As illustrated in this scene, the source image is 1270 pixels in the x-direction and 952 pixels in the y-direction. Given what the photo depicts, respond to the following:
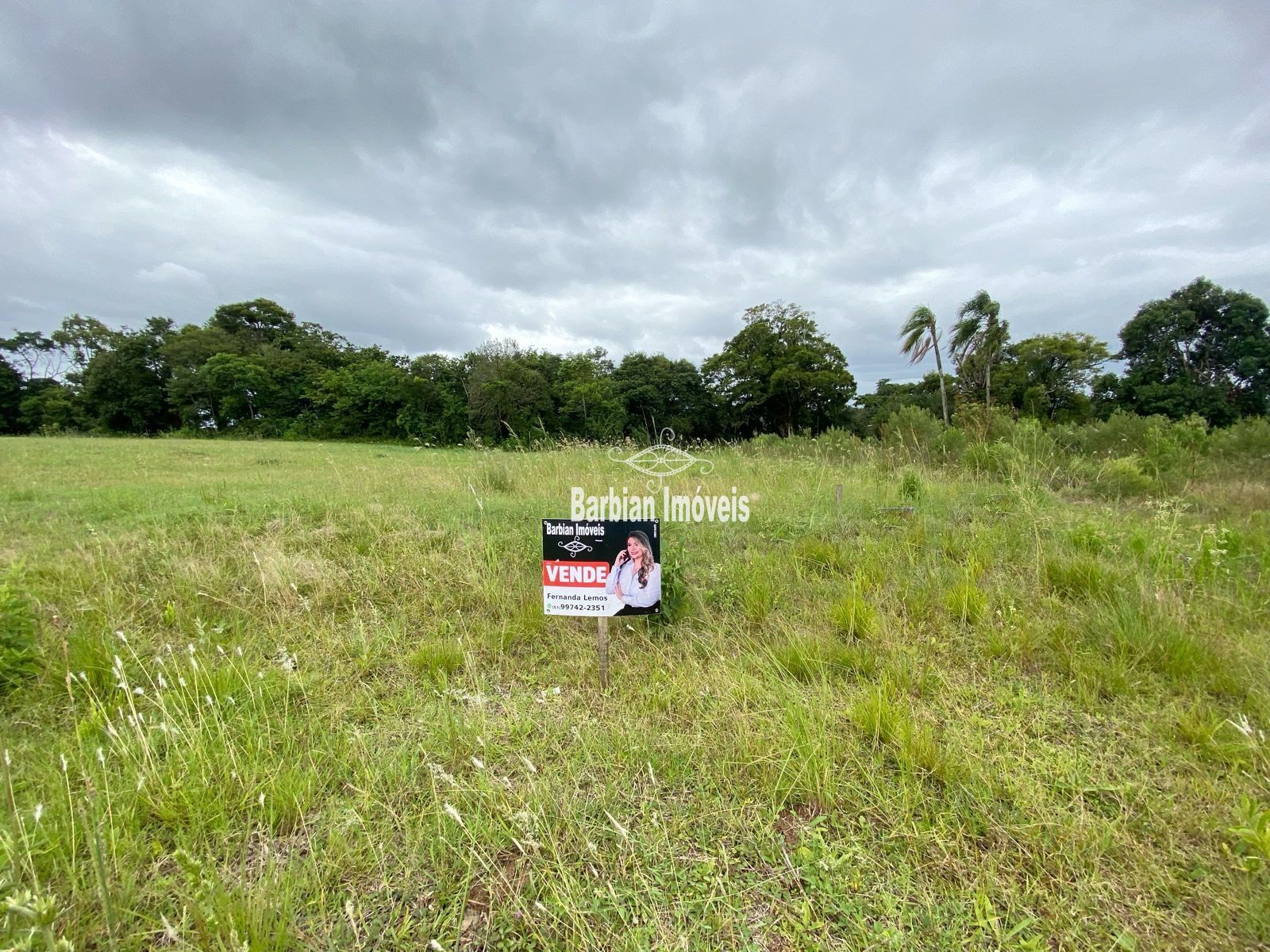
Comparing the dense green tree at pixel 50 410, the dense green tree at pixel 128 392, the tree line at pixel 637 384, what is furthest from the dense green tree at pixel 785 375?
the dense green tree at pixel 50 410

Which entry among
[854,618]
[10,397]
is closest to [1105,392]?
[854,618]

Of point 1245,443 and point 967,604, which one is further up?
point 1245,443

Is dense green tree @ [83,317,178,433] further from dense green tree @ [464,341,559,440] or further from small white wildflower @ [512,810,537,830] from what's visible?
small white wildflower @ [512,810,537,830]

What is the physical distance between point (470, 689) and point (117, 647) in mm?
1850

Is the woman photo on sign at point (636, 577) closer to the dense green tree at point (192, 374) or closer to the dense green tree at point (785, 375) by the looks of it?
the dense green tree at point (785, 375)

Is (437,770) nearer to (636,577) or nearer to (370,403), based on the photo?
(636,577)

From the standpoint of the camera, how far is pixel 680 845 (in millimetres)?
1438

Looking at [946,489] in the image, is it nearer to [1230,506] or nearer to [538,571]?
[1230,506]

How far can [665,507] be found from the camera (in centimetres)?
462

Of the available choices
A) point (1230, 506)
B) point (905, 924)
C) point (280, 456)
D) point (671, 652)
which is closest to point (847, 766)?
point (905, 924)

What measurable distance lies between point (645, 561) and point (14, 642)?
3016 millimetres

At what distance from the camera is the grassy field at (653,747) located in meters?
1.25

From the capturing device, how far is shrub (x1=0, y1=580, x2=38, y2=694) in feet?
6.86

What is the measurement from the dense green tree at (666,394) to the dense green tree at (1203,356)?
23.0m
